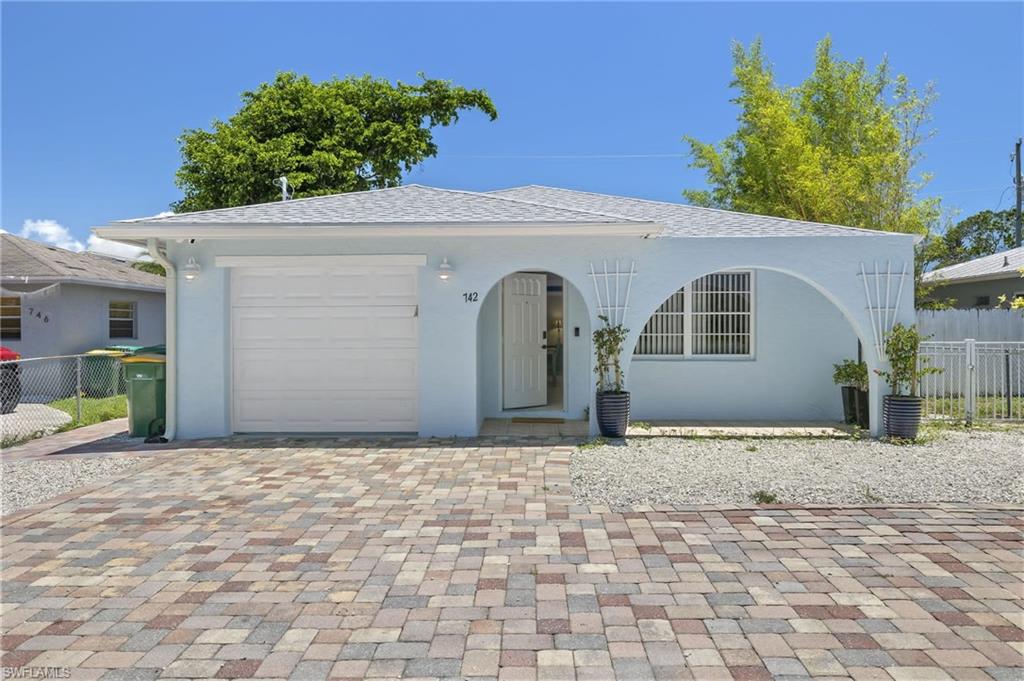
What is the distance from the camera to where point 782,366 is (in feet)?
33.9

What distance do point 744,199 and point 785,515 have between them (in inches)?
727

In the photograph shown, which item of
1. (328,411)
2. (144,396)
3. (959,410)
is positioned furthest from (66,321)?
(959,410)

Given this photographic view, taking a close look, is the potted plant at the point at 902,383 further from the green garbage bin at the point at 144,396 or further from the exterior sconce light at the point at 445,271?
the green garbage bin at the point at 144,396

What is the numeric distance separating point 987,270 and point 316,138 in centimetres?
2184

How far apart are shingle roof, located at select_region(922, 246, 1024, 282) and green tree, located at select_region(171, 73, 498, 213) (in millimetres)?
17235

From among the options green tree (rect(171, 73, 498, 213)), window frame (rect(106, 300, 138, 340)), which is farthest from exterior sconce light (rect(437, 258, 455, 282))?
green tree (rect(171, 73, 498, 213))

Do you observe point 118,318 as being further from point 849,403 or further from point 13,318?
point 849,403

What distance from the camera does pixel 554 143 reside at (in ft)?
69.6

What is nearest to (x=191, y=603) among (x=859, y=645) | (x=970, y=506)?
(x=859, y=645)

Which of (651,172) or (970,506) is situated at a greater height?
(651,172)

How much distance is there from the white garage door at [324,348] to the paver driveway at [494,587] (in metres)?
2.99

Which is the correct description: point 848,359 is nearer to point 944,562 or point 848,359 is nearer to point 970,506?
point 970,506

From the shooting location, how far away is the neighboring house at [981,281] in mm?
16156

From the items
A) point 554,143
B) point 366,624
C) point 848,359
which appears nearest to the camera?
point 366,624
